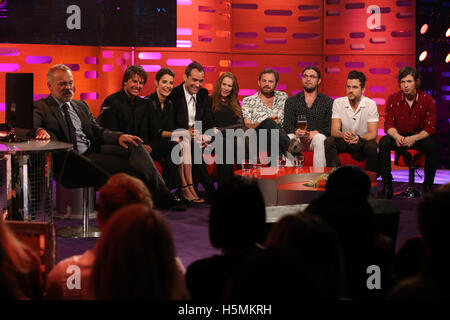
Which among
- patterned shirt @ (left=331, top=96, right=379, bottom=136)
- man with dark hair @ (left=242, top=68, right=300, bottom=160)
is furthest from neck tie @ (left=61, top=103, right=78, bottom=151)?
patterned shirt @ (left=331, top=96, right=379, bottom=136)

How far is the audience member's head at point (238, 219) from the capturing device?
192 centimetres

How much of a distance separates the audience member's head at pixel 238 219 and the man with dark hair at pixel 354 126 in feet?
14.9

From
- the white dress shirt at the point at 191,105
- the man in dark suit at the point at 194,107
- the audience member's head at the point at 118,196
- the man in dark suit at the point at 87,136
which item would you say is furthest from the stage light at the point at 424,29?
the audience member's head at the point at 118,196

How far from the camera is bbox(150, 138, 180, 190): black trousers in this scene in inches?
233

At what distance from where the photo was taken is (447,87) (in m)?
7.89

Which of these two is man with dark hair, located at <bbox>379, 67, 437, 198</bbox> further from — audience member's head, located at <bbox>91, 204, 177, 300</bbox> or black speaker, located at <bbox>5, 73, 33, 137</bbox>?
→ audience member's head, located at <bbox>91, 204, 177, 300</bbox>

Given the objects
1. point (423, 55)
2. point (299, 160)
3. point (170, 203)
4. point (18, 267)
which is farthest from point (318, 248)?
point (423, 55)

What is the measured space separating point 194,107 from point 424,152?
2377 millimetres

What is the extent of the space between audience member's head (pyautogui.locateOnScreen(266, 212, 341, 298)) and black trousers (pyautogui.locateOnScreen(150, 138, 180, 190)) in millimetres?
4462

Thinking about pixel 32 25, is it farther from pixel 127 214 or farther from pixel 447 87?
pixel 127 214

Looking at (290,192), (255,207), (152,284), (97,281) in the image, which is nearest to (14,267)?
(97,281)

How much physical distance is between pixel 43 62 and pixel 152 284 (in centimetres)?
609

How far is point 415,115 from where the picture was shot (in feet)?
21.2

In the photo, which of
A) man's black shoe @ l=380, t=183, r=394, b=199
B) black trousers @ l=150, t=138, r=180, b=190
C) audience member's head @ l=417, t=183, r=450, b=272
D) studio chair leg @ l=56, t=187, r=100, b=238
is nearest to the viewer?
audience member's head @ l=417, t=183, r=450, b=272
